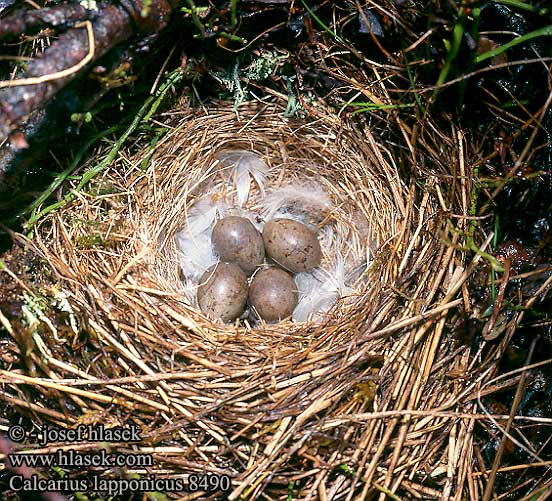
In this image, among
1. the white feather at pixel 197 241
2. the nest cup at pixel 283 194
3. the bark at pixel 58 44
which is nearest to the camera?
the bark at pixel 58 44

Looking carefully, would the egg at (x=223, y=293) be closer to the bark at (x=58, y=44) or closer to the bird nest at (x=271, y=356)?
the bird nest at (x=271, y=356)

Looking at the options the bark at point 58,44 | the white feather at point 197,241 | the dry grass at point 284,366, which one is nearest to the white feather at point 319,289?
the dry grass at point 284,366

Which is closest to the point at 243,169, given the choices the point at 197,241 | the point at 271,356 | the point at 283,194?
the point at 283,194

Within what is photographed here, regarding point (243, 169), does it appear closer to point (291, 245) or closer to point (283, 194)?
point (283, 194)

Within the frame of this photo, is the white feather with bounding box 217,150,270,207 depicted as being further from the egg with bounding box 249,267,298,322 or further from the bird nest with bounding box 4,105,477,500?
the egg with bounding box 249,267,298,322

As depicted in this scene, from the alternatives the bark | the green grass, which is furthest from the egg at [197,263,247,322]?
the bark

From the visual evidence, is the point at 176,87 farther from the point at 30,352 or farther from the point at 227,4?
the point at 30,352
